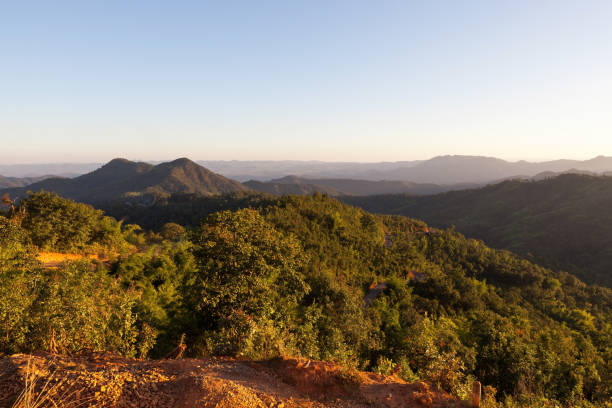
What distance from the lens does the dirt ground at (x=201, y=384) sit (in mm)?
5832

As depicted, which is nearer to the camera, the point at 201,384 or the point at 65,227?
the point at 201,384

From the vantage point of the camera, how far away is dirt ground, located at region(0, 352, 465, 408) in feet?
19.1

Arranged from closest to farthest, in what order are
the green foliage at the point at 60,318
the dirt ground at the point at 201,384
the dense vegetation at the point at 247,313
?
1. the dirt ground at the point at 201,384
2. the green foliage at the point at 60,318
3. the dense vegetation at the point at 247,313

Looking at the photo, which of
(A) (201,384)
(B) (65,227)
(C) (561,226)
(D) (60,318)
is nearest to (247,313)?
(A) (201,384)

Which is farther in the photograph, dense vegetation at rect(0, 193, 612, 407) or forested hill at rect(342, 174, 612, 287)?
forested hill at rect(342, 174, 612, 287)

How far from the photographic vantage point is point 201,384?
6590mm

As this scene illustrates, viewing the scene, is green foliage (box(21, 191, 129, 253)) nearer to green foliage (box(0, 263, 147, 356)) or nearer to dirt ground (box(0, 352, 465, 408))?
green foliage (box(0, 263, 147, 356))

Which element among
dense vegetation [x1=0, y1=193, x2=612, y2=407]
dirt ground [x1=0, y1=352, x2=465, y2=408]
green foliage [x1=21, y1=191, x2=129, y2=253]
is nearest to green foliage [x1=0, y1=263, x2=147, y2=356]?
dense vegetation [x1=0, y1=193, x2=612, y2=407]

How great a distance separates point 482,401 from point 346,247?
1561 inches

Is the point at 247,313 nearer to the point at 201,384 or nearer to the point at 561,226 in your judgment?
the point at 201,384

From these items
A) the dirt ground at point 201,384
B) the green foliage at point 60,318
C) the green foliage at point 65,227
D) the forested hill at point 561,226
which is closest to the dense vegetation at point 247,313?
the green foliage at point 60,318

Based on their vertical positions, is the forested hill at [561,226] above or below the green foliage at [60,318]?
below

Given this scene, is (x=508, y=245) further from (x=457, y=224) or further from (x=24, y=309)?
(x=24, y=309)

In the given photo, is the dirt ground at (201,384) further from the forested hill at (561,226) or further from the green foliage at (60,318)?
→ the forested hill at (561,226)
